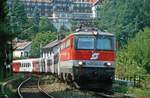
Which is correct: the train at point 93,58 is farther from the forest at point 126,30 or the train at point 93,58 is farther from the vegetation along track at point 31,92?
the forest at point 126,30

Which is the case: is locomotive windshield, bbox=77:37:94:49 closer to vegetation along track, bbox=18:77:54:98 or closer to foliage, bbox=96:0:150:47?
vegetation along track, bbox=18:77:54:98

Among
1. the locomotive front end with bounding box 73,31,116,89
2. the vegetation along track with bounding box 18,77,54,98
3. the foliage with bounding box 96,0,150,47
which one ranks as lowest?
the vegetation along track with bounding box 18,77,54,98

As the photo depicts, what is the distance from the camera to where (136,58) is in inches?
2303

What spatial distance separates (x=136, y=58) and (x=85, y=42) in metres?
33.4

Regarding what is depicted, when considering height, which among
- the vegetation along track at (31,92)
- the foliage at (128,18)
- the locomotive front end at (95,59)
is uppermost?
the foliage at (128,18)

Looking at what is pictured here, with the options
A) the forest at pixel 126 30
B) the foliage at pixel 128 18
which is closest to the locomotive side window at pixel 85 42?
the forest at pixel 126 30

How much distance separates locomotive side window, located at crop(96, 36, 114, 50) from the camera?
2573 centimetres

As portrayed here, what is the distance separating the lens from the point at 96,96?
22.2 metres

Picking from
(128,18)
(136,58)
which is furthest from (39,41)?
(136,58)

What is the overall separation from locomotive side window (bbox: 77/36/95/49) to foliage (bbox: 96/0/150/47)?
268 ft

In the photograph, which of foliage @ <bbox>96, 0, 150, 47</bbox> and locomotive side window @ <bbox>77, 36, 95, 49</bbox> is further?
foliage @ <bbox>96, 0, 150, 47</bbox>

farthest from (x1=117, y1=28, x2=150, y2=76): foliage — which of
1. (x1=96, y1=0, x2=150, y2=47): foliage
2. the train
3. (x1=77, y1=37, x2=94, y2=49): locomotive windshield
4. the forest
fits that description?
(x1=96, y1=0, x2=150, y2=47): foliage

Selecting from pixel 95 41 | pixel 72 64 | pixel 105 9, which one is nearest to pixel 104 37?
pixel 95 41

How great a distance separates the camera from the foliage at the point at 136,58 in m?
51.8
